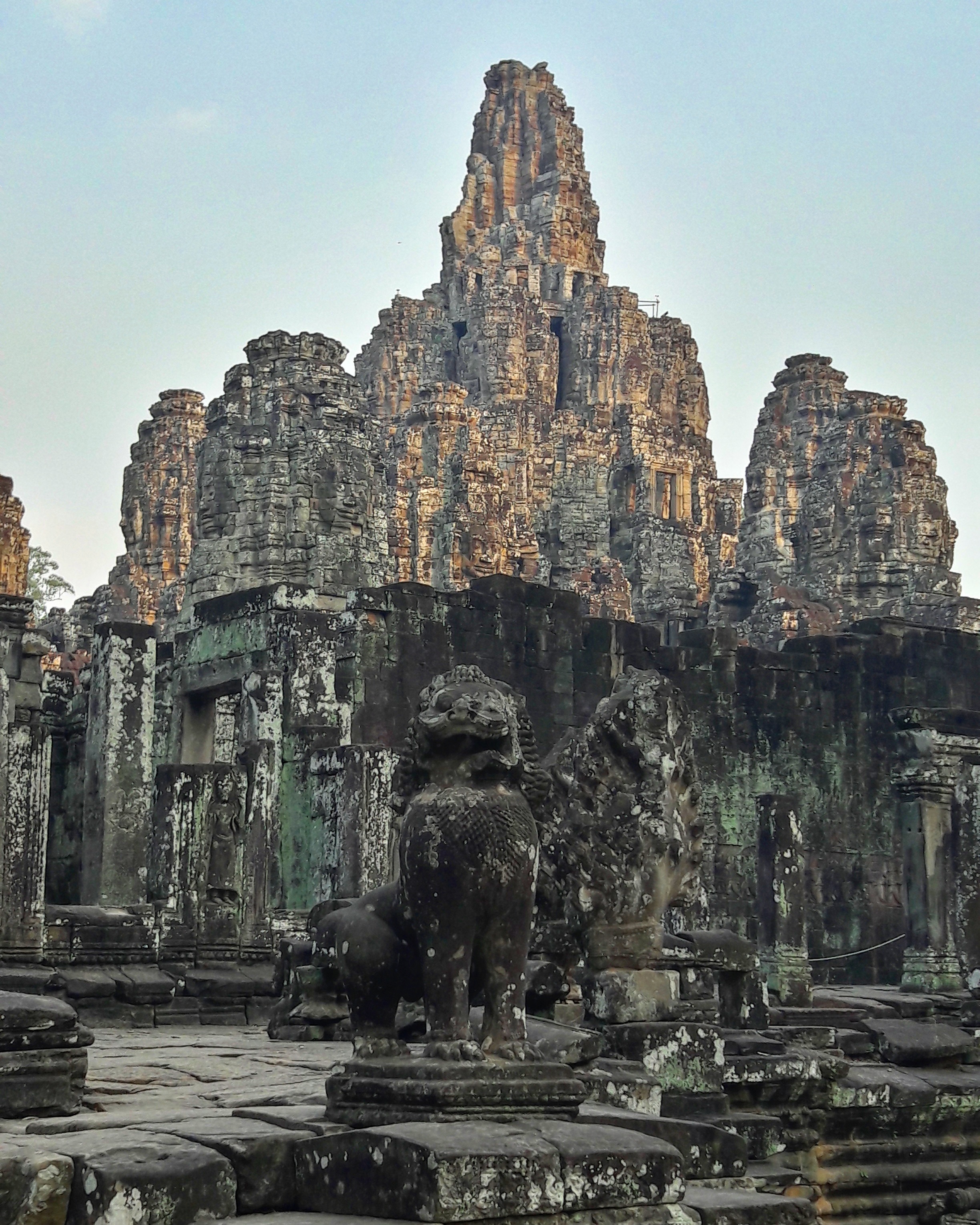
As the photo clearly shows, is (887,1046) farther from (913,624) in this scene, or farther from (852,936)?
(913,624)

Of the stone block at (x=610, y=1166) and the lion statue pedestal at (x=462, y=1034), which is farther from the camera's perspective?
the stone block at (x=610, y=1166)

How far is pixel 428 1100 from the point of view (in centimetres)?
536

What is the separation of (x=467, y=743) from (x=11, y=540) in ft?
89.2

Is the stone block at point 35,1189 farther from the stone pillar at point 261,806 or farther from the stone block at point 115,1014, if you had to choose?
the stone pillar at point 261,806

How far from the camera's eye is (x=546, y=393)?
64062mm

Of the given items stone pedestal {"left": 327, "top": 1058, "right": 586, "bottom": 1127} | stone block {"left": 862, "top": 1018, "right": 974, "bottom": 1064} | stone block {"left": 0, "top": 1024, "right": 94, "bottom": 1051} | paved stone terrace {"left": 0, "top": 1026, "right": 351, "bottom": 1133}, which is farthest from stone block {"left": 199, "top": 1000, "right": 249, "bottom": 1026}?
stone pedestal {"left": 327, "top": 1058, "right": 586, "bottom": 1127}

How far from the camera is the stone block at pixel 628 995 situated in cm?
783

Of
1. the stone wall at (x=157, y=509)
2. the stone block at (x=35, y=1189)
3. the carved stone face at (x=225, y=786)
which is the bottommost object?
the stone block at (x=35, y=1189)

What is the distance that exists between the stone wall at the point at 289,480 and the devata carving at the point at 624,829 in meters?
13.6

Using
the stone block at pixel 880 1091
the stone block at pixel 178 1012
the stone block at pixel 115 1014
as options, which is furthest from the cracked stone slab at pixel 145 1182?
the stone block at pixel 178 1012

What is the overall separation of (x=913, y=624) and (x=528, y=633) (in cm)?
520

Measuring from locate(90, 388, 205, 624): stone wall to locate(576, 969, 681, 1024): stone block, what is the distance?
111ft

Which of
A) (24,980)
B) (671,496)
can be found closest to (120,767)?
(24,980)

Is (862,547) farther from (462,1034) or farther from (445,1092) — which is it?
(445,1092)
